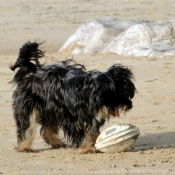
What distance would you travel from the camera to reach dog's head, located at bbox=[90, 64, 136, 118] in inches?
267

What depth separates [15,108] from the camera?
731 centimetres

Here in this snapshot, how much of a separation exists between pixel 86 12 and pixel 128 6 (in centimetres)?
201

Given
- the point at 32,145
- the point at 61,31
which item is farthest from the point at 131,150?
the point at 61,31

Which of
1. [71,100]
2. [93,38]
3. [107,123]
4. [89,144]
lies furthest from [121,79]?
[93,38]

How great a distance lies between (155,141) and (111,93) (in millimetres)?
1171

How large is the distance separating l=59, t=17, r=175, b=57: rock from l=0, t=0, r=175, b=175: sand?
46 cm

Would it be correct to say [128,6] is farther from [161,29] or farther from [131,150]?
[131,150]

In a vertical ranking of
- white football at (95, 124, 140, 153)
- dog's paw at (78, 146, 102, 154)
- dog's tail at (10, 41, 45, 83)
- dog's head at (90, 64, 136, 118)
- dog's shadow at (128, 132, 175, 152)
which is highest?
dog's tail at (10, 41, 45, 83)

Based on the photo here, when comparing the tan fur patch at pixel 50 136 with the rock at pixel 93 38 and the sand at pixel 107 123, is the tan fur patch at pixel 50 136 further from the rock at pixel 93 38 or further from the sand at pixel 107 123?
the rock at pixel 93 38

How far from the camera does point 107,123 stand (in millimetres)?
8664

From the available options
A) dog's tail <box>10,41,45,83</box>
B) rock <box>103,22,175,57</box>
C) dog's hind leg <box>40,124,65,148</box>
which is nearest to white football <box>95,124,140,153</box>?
dog's hind leg <box>40,124,65,148</box>

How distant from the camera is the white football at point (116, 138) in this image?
270 inches

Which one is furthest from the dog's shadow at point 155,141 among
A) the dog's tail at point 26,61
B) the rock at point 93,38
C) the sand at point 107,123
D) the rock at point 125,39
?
the rock at point 93,38

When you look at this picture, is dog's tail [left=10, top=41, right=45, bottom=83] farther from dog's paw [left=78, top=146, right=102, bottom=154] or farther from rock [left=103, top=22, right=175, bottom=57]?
rock [left=103, top=22, right=175, bottom=57]
